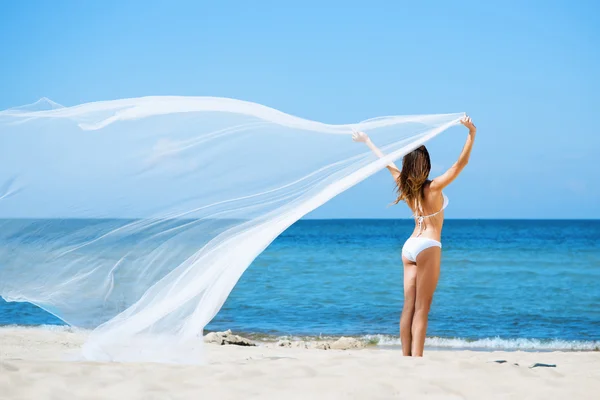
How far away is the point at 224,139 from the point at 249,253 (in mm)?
917

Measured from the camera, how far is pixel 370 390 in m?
3.88

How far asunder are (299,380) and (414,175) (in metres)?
1.66

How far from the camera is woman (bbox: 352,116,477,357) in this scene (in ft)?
15.5

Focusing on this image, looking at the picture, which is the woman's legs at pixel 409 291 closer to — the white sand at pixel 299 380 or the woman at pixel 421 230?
the woman at pixel 421 230

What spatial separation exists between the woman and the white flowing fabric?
18 cm

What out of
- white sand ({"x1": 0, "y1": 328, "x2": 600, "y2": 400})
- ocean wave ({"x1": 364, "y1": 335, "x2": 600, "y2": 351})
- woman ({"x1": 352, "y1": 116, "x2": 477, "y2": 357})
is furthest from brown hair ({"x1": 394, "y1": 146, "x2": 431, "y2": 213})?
ocean wave ({"x1": 364, "y1": 335, "x2": 600, "y2": 351})

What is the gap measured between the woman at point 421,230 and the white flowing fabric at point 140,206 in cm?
18

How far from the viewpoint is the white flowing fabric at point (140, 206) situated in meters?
4.84

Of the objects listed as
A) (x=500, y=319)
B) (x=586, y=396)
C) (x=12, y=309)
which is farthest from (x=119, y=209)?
(x=500, y=319)

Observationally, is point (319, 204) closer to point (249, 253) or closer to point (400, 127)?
point (249, 253)

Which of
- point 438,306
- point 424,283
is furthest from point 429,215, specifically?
point 438,306

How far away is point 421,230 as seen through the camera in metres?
4.81

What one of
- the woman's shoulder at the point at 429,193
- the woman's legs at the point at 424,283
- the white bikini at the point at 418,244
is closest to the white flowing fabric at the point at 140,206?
the woman's shoulder at the point at 429,193

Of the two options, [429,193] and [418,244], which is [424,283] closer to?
[418,244]
